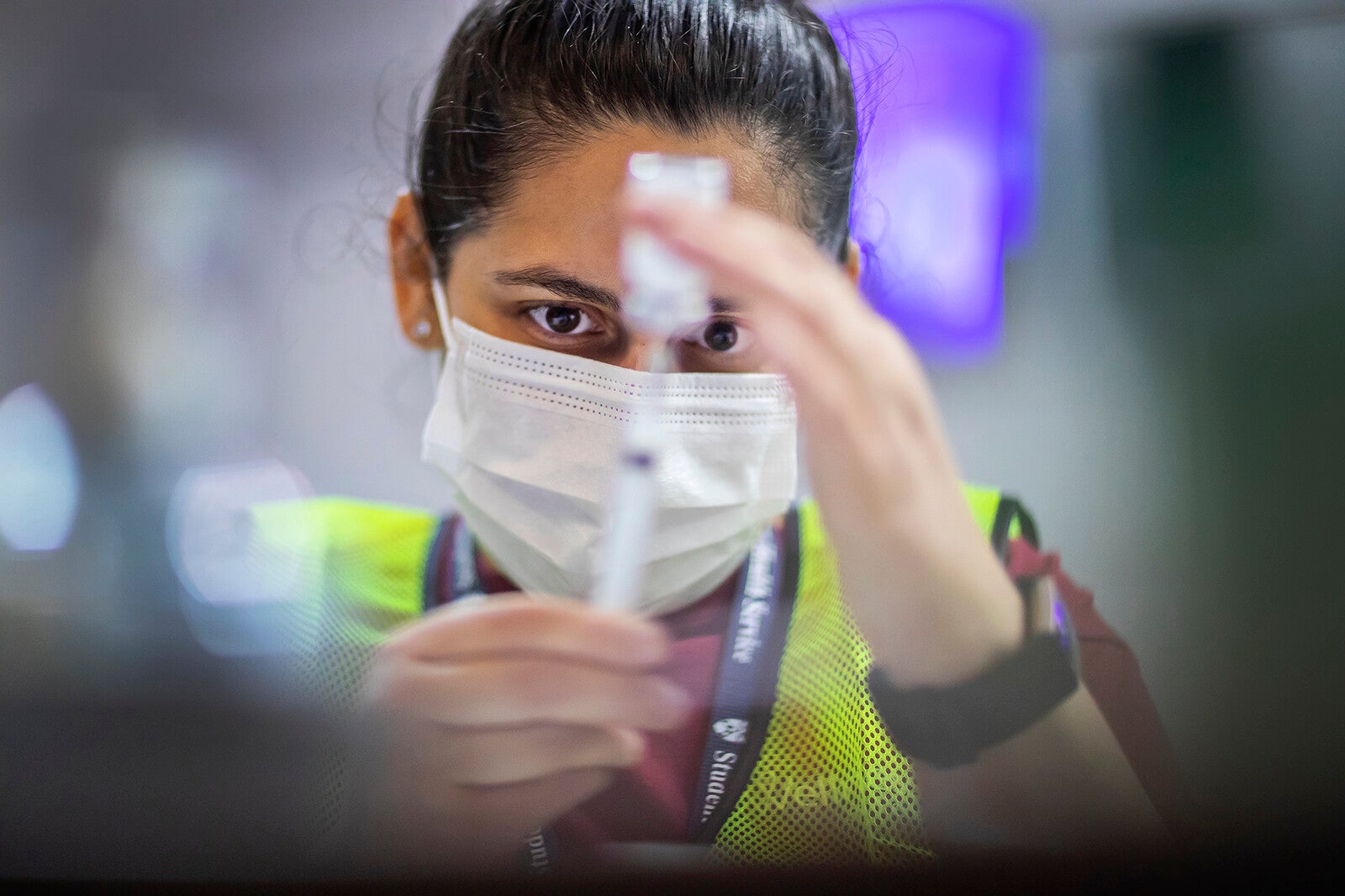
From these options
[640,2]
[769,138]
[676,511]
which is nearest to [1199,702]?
[676,511]

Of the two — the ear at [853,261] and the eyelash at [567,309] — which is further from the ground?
the ear at [853,261]

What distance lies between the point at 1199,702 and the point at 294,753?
0.57 metres

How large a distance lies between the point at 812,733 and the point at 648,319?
0.33 m

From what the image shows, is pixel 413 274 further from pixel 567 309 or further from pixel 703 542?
pixel 703 542

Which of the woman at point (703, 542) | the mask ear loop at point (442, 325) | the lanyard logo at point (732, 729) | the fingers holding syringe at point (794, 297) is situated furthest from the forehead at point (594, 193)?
the lanyard logo at point (732, 729)

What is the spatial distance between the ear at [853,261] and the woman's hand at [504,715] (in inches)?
17.7

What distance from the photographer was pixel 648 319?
0.56 meters

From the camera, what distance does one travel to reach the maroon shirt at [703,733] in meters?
0.51

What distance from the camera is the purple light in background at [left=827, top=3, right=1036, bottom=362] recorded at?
778 millimetres

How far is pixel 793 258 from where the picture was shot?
42 centimetres

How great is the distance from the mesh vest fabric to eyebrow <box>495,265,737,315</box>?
220 mm

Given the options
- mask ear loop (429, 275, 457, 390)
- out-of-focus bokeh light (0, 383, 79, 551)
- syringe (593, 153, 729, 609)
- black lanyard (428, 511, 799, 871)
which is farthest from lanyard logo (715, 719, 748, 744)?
out-of-focus bokeh light (0, 383, 79, 551)

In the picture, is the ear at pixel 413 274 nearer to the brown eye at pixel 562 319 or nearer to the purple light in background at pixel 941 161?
the brown eye at pixel 562 319

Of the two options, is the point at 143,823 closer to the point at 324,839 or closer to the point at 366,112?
the point at 324,839
